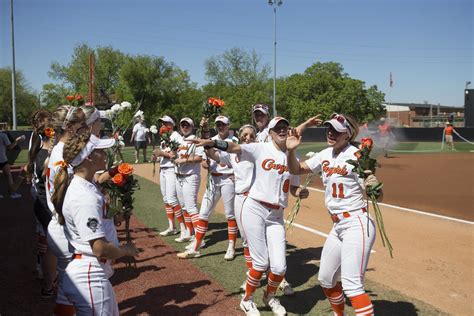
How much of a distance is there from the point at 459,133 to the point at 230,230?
1379 inches

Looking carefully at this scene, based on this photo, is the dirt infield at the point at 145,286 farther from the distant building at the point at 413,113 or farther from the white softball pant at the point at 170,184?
the distant building at the point at 413,113

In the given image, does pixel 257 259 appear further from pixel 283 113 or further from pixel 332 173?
pixel 283 113

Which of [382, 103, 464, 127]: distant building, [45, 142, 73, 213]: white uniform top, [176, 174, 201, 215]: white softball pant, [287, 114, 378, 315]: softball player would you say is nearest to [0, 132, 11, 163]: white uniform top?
[176, 174, 201, 215]: white softball pant

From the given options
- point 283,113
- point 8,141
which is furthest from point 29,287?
point 283,113

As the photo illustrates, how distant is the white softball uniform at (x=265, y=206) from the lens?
15.8 ft

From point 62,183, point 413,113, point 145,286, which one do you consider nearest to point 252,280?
point 145,286

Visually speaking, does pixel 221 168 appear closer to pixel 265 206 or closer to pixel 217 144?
pixel 265 206

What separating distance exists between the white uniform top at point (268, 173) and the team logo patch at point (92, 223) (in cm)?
224

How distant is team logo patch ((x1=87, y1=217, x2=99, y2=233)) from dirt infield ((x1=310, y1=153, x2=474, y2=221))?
9.42 m

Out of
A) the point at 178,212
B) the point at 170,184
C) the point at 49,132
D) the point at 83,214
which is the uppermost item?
the point at 49,132

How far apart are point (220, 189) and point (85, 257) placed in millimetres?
4466

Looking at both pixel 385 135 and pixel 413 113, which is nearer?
pixel 385 135

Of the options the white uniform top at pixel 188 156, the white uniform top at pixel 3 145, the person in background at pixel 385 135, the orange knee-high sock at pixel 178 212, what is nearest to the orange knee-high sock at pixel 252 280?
the white uniform top at pixel 188 156

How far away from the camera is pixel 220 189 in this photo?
7465 millimetres
